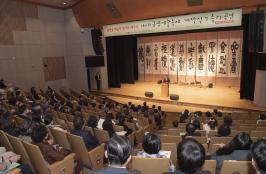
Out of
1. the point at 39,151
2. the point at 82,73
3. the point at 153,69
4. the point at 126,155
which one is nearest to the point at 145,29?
the point at 82,73

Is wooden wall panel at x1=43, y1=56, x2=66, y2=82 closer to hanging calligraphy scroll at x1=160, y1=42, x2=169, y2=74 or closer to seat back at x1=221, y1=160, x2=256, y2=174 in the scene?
hanging calligraphy scroll at x1=160, y1=42, x2=169, y2=74

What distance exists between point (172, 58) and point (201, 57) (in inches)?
70.6

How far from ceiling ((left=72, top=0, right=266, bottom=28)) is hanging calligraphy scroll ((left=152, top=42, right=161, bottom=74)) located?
15.5 feet

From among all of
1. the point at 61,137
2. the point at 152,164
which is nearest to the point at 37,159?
the point at 61,137

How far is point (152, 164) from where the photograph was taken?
242 centimetres

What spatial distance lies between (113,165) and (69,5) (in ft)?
40.0

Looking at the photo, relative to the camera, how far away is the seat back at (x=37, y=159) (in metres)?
3.09

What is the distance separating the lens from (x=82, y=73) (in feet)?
43.5

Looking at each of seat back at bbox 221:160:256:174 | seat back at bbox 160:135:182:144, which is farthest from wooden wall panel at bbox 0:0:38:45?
seat back at bbox 221:160:256:174

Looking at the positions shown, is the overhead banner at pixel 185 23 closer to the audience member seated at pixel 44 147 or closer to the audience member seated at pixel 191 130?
the audience member seated at pixel 191 130

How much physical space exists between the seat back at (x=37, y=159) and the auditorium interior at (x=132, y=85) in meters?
0.02

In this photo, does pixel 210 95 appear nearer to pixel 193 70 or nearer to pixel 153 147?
pixel 193 70

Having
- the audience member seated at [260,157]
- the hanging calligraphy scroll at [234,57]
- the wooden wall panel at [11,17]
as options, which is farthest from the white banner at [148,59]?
the audience member seated at [260,157]

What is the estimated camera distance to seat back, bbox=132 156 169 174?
240 centimetres
